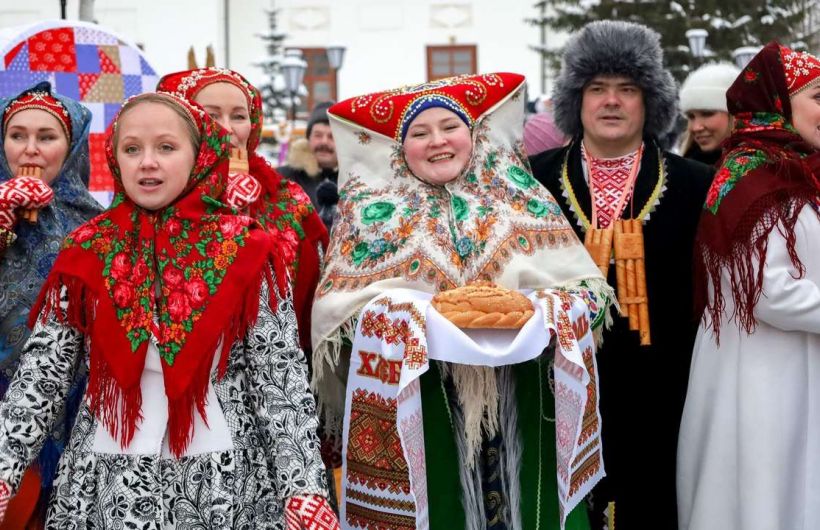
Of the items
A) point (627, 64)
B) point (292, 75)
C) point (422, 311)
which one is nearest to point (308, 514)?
point (422, 311)

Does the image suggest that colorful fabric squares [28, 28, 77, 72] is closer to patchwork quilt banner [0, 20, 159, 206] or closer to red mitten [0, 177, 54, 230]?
patchwork quilt banner [0, 20, 159, 206]

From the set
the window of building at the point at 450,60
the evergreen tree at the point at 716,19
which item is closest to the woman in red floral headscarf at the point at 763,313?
the evergreen tree at the point at 716,19

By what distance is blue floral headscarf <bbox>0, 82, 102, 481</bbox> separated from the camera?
12.1 feet

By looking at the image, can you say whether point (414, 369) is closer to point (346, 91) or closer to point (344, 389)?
point (344, 389)

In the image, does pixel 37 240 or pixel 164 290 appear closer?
pixel 164 290

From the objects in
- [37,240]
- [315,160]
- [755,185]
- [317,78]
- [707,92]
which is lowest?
[37,240]

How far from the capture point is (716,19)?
2016cm

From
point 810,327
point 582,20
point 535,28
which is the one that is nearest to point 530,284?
point 810,327

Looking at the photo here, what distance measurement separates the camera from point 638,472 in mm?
4230

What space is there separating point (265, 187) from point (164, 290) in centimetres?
113

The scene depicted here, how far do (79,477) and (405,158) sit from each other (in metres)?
1.54

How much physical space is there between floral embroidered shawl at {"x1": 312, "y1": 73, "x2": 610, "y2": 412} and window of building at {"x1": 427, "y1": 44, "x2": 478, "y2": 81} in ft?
93.8

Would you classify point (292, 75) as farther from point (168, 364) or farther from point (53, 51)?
point (168, 364)

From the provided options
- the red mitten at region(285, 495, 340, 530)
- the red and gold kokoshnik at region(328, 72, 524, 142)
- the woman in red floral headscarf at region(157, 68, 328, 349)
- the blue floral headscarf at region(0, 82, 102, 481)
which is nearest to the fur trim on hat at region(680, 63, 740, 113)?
the red and gold kokoshnik at region(328, 72, 524, 142)
